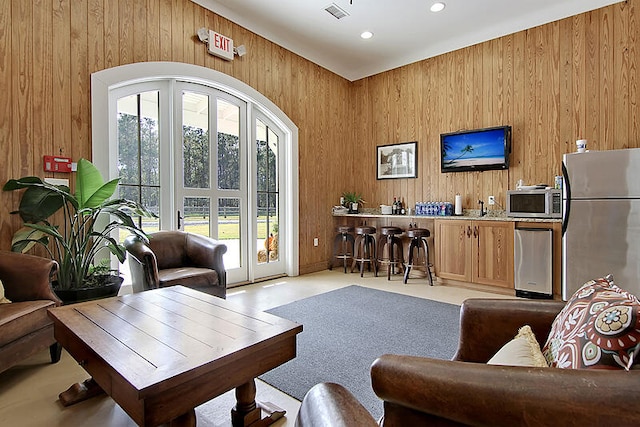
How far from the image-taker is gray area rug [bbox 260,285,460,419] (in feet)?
7.23

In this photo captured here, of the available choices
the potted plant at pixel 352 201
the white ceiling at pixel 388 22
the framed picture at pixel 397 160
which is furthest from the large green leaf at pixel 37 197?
the framed picture at pixel 397 160

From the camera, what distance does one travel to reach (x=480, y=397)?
2.52 feet

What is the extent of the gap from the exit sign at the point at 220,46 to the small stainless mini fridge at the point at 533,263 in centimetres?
424

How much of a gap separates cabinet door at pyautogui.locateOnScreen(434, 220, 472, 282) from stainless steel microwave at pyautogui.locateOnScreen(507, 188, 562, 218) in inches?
23.0

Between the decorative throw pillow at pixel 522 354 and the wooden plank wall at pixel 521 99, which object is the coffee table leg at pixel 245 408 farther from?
the wooden plank wall at pixel 521 99

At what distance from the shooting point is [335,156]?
239 inches

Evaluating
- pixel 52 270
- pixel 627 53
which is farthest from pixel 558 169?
pixel 52 270

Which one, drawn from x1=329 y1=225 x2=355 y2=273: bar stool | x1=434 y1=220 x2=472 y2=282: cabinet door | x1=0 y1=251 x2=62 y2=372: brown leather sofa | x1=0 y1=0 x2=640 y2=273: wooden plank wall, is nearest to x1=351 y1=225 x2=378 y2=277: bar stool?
x1=329 y1=225 x2=355 y2=273: bar stool

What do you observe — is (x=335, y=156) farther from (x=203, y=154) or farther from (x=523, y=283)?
(x=523, y=283)

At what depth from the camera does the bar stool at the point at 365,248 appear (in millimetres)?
5416

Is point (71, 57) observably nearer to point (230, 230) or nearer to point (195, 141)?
point (195, 141)

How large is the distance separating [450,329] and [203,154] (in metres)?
3.44

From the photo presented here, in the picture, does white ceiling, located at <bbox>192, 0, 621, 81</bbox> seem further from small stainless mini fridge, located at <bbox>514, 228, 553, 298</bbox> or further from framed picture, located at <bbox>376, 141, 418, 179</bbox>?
small stainless mini fridge, located at <bbox>514, 228, 553, 298</bbox>

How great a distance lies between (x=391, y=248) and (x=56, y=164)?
426 cm
